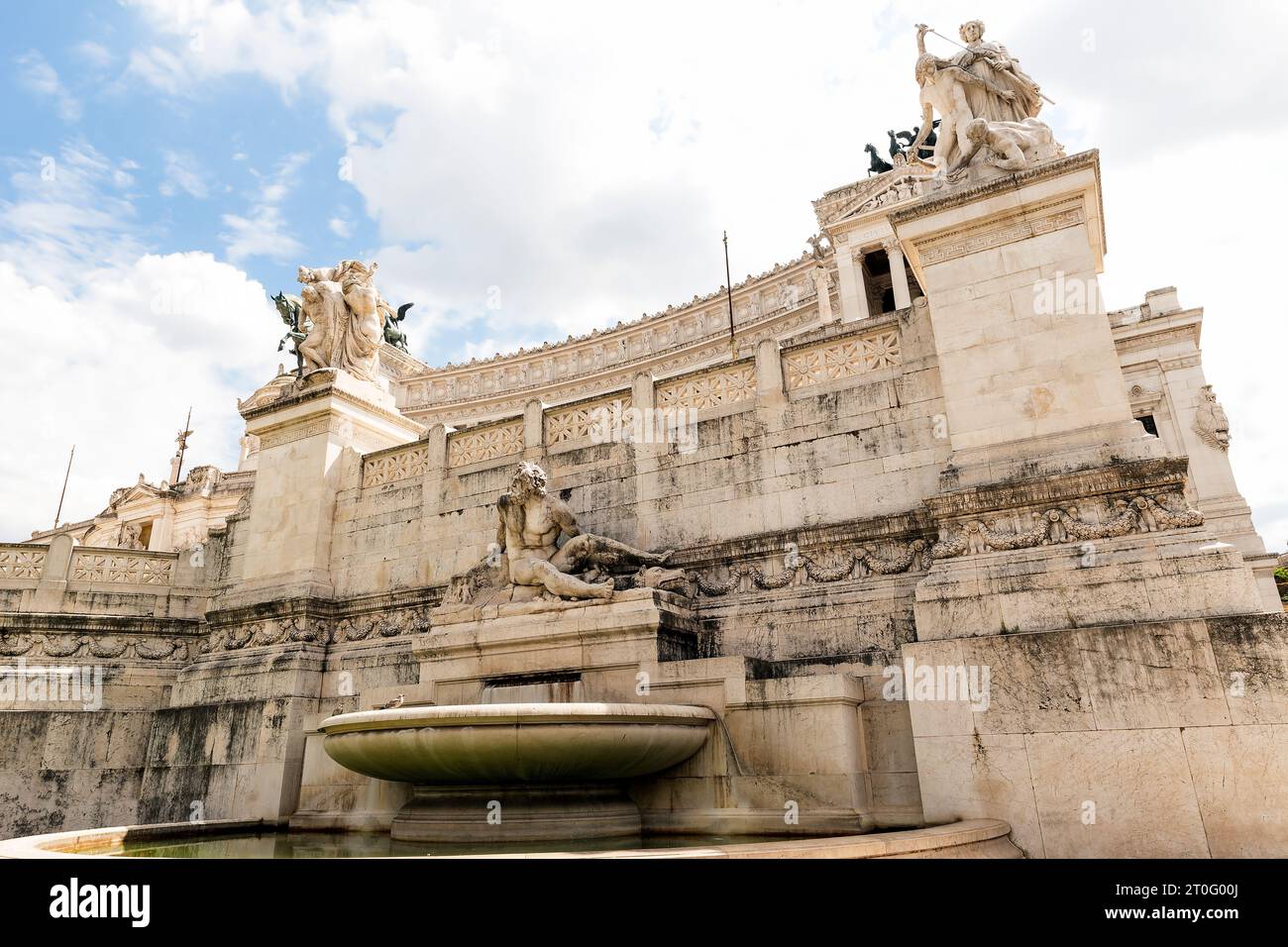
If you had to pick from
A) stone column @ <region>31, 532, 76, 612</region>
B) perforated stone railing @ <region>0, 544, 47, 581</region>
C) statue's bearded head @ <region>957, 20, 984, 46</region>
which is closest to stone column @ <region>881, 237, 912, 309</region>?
statue's bearded head @ <region>957, 20, 984, 46</region>

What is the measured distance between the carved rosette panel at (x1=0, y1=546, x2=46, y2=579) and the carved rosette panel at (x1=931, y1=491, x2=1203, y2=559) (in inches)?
691

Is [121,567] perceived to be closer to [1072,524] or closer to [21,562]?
[21,562]

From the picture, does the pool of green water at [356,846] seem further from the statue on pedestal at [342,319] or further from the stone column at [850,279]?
the stone column at [850,279]

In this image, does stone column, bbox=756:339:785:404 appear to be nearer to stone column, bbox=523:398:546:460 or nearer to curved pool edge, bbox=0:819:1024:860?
stone column, bbox=523:398:546:460

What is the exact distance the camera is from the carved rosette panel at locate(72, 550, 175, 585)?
54.3ft

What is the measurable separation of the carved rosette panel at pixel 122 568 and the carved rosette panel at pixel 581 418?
9314 mm

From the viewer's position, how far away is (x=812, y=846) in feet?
17.8

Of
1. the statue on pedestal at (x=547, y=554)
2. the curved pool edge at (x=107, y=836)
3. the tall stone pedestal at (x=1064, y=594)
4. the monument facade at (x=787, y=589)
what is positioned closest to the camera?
the curved pool edge at (x=107, y=836)

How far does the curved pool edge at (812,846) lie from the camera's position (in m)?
5.32

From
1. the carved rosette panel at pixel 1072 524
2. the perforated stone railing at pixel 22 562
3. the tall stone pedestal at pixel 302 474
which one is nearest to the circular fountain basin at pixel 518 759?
the carved rosette panel at pixel 1072 524

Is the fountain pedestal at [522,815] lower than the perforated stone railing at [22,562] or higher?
lower

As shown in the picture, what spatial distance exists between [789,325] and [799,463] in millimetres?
45919

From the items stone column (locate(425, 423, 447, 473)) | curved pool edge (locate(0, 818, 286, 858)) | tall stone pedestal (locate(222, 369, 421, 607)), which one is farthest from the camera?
tall stone pedestal (locate(222, 369, 421, 607))

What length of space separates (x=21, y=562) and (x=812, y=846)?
18.0 m
